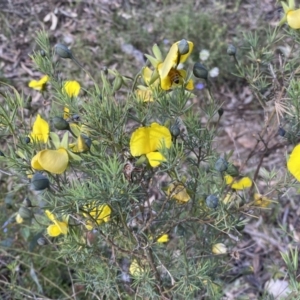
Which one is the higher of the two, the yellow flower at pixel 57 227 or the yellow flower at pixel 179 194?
the yellow flower at pixel 179 194

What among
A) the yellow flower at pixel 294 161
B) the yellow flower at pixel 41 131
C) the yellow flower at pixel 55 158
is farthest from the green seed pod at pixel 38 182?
the yellow flower at pixel 294 161

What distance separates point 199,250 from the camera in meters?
1.59

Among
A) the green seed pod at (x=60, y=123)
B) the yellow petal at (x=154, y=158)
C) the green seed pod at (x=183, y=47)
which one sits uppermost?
the green seed pod at (x=183, y=47)

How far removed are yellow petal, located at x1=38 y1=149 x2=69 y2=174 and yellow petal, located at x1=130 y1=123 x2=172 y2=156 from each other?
147 millimetres

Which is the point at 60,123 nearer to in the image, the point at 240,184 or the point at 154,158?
the point at 154,158

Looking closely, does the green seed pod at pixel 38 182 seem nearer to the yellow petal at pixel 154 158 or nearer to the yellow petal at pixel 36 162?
the yellow petal at pixel 36 162

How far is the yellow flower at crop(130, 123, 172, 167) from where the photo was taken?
113 cm

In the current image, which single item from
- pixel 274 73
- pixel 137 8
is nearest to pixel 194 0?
pixel 137 8

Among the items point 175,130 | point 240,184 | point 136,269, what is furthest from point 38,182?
point 240,184

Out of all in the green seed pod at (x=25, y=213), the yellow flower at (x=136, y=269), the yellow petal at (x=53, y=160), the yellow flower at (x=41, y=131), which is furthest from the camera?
the green seed pod at (x=25, y=213)

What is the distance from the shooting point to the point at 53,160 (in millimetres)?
1064

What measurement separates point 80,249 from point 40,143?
36 cm

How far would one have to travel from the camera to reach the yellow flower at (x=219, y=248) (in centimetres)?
153

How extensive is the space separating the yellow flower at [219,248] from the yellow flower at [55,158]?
607 millimetres
